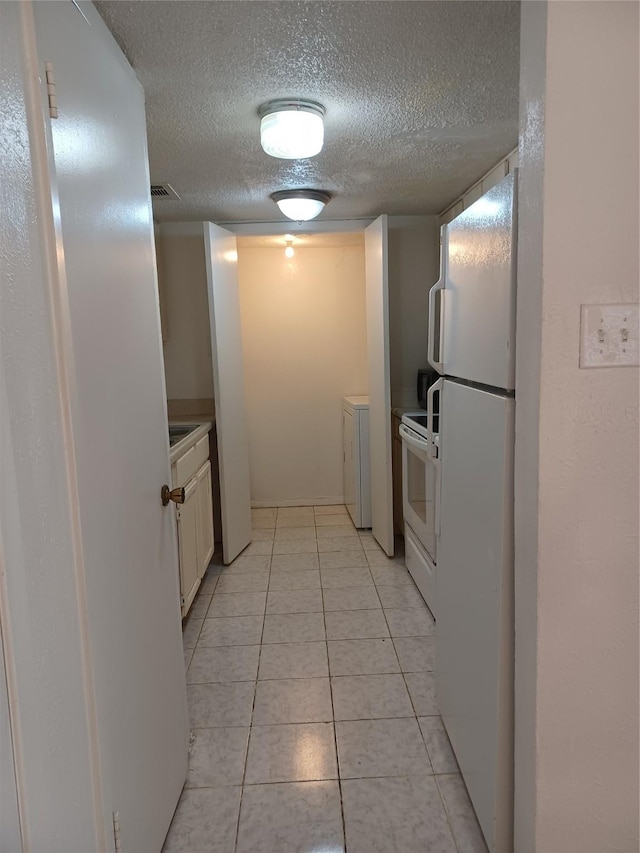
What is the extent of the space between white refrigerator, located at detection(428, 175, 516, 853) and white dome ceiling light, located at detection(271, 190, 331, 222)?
1.21m

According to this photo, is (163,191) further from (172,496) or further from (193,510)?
(172,496)

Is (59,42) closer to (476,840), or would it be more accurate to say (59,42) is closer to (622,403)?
(622,403)

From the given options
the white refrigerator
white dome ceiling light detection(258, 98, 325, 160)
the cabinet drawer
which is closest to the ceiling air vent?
white dome ceiling light detection(258, 98, 325, 160)

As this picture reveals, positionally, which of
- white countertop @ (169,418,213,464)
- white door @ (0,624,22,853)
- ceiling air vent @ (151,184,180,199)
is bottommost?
white door @ (0,624,22,853)

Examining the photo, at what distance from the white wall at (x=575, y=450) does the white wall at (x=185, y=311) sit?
2.90m

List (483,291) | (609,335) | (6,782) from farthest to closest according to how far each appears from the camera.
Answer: (483,291) < (609,335) < (6,782)

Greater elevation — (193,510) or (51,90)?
(51,90)

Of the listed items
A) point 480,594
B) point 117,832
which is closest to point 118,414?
point 117,832

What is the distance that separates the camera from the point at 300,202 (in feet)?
8.95

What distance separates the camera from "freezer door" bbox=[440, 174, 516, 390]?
1.19 meters

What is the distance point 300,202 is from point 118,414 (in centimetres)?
194

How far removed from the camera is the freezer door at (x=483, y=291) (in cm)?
119

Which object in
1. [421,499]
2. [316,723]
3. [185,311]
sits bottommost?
[316,723]

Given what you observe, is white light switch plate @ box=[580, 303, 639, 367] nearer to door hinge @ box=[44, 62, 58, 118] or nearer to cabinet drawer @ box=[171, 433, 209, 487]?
door hinge @ box=[44, 62, 58, 118]
